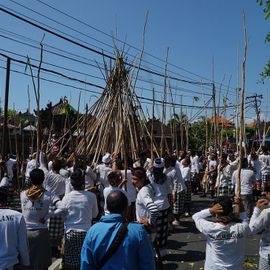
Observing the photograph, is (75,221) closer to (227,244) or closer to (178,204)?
(227,244)

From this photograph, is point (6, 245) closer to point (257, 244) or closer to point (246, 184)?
point (257, 244)

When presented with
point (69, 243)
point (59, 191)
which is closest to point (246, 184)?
point (59, 191)

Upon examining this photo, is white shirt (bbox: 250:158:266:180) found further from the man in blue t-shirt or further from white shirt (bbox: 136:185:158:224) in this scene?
the man in blue t-shirt

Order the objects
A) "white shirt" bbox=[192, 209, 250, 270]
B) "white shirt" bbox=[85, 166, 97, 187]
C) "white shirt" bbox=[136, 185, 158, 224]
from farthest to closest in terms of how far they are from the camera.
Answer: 1. "white shirt" bbox=[85, 166, 97, 187]
2. "white shirt" bbox=[136, 185, 158, 224]
3. "white shirt" bbox=[192, 209, 250, 270]

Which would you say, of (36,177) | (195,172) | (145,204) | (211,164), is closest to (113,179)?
(145,204)

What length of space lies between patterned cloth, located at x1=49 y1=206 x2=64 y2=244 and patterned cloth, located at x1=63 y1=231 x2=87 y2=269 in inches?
45.6

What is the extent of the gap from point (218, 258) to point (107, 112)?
8.07 m

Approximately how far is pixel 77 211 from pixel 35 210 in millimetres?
657

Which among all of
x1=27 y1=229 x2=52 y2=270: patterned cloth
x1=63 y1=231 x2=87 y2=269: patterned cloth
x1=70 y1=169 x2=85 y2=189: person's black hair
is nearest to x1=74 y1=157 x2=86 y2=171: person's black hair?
x1=70 y1=169 x2=85 y2=189: person's black hair

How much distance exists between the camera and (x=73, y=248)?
5.17m

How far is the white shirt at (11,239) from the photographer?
335cm

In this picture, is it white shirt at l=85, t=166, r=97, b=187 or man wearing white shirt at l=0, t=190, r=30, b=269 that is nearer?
man wearing white shirt at l=0, t=190, r=30, b=269

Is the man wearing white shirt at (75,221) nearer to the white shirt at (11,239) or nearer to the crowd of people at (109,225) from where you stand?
the crowd of people at (109,225)

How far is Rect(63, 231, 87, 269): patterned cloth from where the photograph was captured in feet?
16.8
